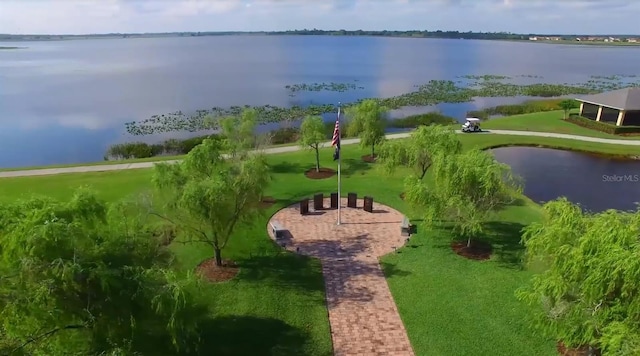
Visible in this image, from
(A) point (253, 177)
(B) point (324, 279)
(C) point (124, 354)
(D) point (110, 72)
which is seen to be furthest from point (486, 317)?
(D) point (110, 72)

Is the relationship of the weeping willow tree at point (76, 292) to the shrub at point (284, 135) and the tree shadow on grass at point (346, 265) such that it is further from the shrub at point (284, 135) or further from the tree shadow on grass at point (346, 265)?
the shrub at point (284, 135)

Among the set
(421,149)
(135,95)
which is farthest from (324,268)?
(135,95)

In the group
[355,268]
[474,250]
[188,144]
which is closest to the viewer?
[355,268]

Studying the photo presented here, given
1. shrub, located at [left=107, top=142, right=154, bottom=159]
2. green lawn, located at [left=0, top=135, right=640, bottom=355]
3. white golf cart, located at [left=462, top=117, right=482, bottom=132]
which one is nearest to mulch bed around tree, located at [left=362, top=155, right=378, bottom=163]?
green lawn, located at [left=0, top=135, right=640, bottom=355]

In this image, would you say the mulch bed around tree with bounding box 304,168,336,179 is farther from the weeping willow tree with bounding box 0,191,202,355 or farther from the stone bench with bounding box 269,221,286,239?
the weeping willow tree with bounding box 0,191,202,355

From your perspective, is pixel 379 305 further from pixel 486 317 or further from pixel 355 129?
pixel 355 129

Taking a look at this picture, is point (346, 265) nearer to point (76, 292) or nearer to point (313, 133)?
point (76, 292)
